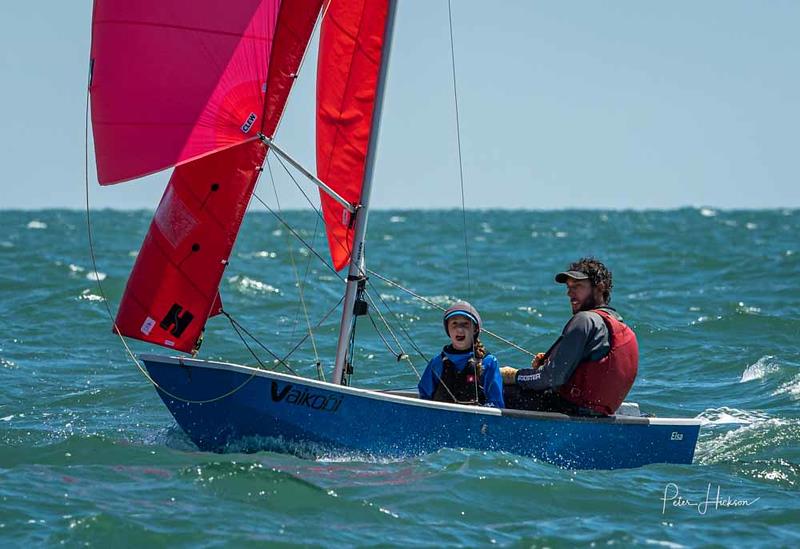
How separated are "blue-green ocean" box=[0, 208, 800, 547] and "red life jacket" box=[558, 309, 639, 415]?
470 millimetres

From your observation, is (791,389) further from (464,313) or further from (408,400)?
(408,400)

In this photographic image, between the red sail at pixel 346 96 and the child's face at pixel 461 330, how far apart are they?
3.15ft

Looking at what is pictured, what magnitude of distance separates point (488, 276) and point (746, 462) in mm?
14557

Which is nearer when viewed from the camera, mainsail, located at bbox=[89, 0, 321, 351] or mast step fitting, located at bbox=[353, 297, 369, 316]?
mainsail, located at bbox=[89, 0, 321, 351]

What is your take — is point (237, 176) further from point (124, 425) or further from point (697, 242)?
point (697, 242)

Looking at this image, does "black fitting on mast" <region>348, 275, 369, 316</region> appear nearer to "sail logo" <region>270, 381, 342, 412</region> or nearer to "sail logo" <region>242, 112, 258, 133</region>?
"sail logo" <region>270, 381, 342, 412</region>

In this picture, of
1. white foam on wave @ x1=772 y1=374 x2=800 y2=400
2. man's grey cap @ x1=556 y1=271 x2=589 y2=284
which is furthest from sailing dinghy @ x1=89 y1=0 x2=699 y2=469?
white foam on wave @ x1=772 y1=374 x2=800 y2=400

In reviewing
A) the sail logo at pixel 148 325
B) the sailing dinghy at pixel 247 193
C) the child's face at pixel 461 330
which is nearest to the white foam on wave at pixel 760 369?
the sailing dinghy at pixel 247 193

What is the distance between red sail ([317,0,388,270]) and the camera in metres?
7.97

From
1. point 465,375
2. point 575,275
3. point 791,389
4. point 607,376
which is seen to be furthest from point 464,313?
point 791,389

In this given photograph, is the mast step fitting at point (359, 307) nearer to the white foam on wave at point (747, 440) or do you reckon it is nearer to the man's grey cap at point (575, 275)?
the man's grey cap at point (575, 275)

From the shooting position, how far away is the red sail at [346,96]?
7973 millimetres

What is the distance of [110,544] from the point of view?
5.97 m

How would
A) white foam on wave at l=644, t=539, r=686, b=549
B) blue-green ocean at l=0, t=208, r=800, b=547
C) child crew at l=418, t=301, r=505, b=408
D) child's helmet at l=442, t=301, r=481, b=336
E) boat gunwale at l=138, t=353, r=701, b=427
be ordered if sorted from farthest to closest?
child crew at l=418, t=301, r=505, b=408
child's helmet at l=442, t=301, r=481, b=336
boat gunwale at l=138, t=353, r=701, b=427
blue-green ocean at l=0, t=208, r=800, b=547
white foam on wave at l=644, t=539, r=686, b=549
